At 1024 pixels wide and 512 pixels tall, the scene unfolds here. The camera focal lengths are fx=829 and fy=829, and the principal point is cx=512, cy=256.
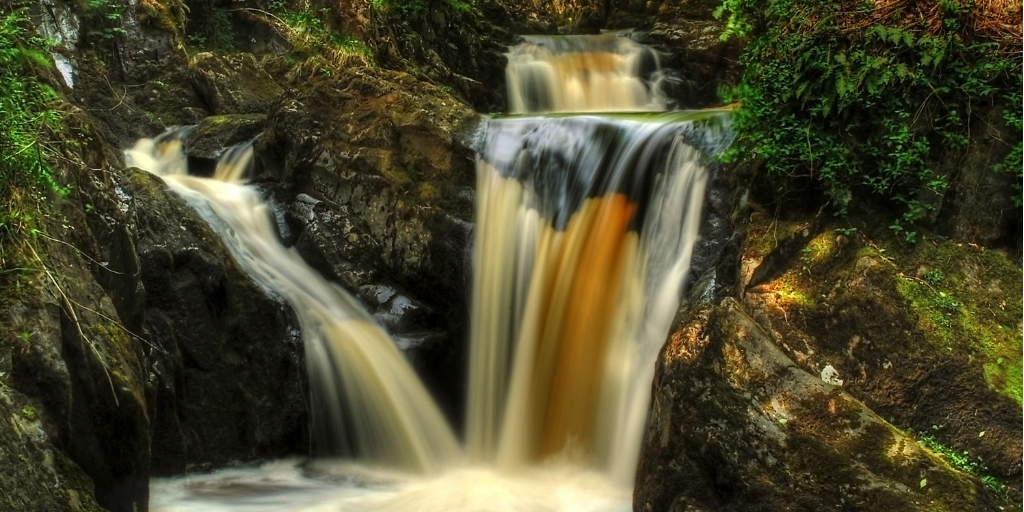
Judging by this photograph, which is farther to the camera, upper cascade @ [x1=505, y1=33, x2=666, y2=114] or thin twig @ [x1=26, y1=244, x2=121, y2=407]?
upper cascade @ [x1=505, y1=33, x2=666, y2=114]

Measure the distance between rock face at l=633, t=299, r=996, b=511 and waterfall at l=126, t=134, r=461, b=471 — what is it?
90.0 inches

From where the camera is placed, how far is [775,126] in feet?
17.9

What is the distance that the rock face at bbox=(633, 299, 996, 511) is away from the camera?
14.0 ft

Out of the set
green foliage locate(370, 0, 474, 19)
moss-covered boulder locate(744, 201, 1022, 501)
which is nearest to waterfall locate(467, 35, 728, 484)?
moss-covered boulder locate(744, 201, 1022, 501)

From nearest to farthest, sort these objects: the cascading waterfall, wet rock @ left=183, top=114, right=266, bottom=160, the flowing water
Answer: the flowing water
the cascading waterfall
wet rock @ left=183, top=114, right=266, bottom=160

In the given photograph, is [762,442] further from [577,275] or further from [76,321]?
[76,321]

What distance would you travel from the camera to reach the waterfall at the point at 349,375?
6789mm

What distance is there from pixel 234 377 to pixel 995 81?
5.69 m

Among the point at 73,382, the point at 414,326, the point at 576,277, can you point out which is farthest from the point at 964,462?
the point at 73,382

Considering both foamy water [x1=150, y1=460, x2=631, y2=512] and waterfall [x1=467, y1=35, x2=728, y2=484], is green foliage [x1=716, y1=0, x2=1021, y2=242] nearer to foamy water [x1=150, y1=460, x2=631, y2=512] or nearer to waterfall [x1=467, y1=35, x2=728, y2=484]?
waterfall [x1=467, y1=35, x2=728, y2=484]

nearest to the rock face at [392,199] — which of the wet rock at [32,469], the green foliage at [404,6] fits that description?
the green foliage at [404,6]

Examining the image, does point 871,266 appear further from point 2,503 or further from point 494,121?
point 2,503

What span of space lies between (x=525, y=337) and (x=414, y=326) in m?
1.04

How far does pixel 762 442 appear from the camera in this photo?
4551 millimetres
